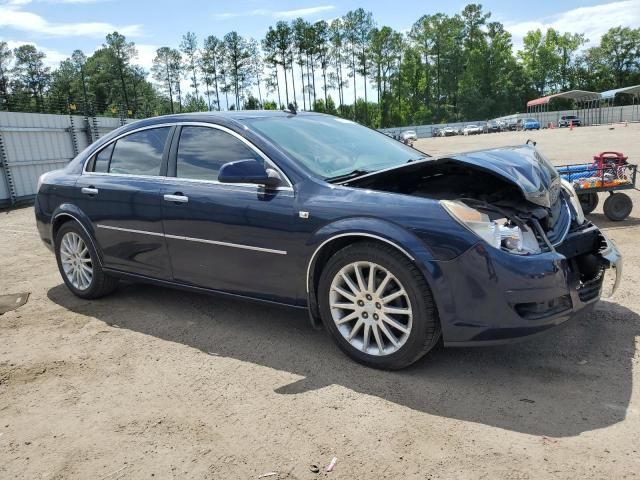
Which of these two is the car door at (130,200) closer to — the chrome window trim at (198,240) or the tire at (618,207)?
the chrome window trim at (198,240)

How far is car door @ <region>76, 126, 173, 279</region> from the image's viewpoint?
14.7 feet

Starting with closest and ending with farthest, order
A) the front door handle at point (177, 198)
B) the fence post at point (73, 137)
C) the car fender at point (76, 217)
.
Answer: the front door handle at point (177, 198), the car fender at point (76, 217), the fence post at point (73, 137)

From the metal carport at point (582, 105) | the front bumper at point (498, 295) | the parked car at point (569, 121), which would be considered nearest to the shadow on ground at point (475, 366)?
the front bumper at point (498, 295)

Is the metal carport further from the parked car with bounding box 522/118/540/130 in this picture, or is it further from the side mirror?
the side mirror

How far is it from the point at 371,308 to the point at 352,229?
51cm

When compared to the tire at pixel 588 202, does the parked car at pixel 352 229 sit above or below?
above

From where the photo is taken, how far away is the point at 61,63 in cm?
9256

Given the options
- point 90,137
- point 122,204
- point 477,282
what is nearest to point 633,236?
point 477,282

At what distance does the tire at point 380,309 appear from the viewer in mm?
3211

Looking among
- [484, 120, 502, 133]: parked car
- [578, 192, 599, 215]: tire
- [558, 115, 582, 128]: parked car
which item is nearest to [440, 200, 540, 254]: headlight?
[578, 192, 599, 215]: tire

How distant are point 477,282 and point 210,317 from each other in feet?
8.10

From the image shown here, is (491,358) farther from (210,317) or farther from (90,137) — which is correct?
(90,137)

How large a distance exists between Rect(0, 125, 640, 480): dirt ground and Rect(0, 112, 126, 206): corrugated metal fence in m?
12.0

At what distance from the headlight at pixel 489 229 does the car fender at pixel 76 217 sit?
10.8 feet
